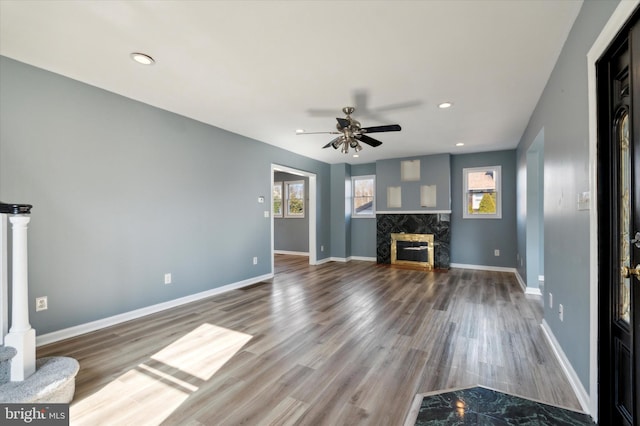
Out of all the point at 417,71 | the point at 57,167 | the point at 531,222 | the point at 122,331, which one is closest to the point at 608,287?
the point at 417,71

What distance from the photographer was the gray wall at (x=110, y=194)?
104 inches

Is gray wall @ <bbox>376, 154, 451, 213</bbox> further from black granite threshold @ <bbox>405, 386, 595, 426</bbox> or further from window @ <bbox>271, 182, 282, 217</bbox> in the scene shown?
black granite threshold @ <bbox>405, 386, 595, 426</bbox>

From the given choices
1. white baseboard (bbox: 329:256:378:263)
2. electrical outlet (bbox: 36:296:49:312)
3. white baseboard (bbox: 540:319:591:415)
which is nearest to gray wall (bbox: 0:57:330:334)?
electrical outlet (bbox: 36:296:49:312)

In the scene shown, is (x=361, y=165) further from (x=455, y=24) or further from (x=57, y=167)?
(x=57, y=167)

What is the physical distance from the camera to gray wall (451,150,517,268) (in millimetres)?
6121

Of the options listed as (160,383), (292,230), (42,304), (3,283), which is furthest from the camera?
(292,230)

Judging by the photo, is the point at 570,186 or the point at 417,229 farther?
the point at 417,229

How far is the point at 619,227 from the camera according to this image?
1481 millimetres

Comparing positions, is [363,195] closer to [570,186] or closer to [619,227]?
[570,186]

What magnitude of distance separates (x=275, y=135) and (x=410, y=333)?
370 cm

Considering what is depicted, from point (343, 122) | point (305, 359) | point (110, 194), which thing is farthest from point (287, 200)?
point (305, 359)

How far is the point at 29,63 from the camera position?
2627 millimetres

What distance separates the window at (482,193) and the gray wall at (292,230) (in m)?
4.36

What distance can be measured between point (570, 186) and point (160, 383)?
3319 mm
